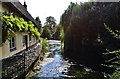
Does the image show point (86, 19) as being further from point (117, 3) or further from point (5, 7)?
point (5, 7)

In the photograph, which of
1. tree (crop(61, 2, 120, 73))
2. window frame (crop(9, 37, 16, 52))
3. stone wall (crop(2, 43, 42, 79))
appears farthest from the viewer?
tree (crop(61, 2, 120, 73))

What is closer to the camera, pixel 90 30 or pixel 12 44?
pixel 12 44

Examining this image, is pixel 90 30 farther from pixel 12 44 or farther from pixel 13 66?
pixel 13 66

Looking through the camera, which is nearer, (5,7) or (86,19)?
(5,7)

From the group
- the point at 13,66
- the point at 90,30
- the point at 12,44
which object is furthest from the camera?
the point at 90,30

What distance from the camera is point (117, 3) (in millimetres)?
16891

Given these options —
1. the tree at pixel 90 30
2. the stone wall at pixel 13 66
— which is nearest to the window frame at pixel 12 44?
the stone wall at pixel 13 66

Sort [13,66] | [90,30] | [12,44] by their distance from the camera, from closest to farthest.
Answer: [13,66] → [12,44] → [90,30]

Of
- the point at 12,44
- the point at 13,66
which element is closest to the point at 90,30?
the point at 12,44

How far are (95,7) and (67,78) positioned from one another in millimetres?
9769

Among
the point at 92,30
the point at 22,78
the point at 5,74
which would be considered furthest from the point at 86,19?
the point at 5,74

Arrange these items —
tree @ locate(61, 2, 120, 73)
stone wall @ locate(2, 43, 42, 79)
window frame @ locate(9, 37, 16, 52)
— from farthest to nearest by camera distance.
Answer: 1. tree @ locate(61, 2, 120, 73)
2. window frame @ locate(9, 37, 16, 52)
3. stone wall @ locate(2, 43, 42, 79)

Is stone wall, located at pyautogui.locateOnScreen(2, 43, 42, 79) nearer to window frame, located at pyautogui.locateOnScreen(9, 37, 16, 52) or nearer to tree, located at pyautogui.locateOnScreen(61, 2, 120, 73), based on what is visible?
window frame, located at pyautogui.locateOnScreen(9, 37, 16, 52)

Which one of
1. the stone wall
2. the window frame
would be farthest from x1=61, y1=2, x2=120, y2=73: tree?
the stone wall
